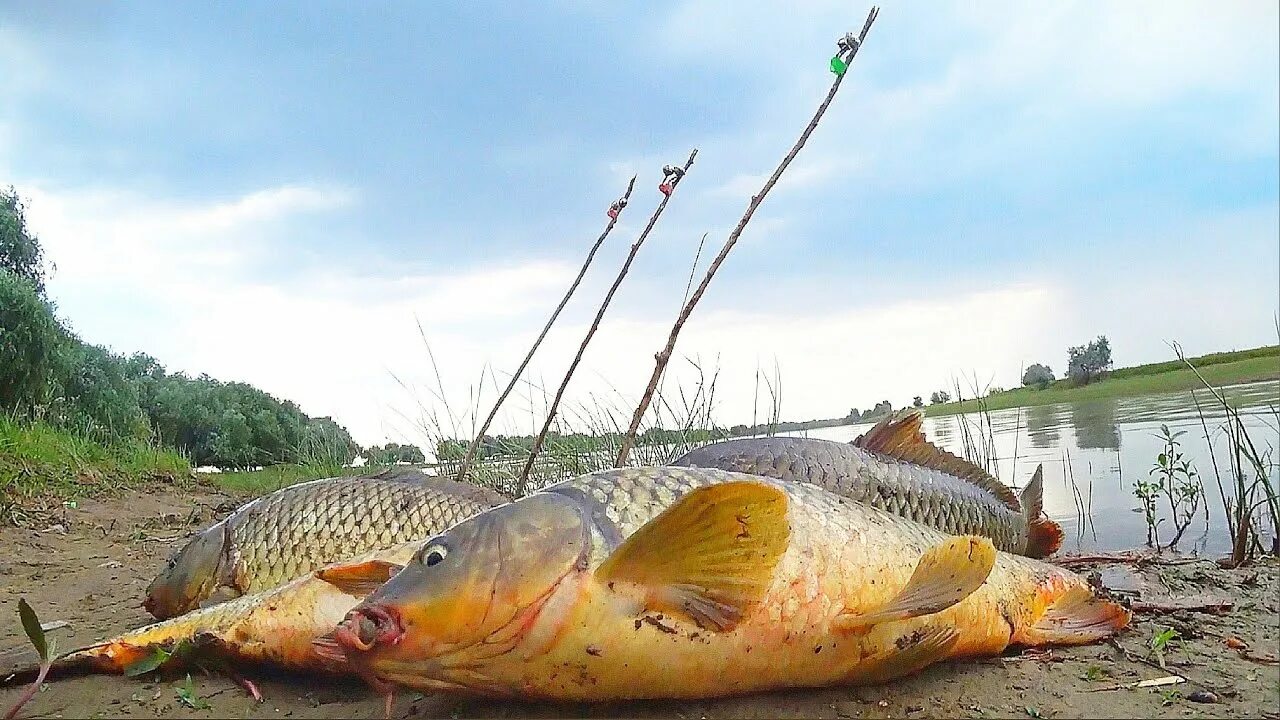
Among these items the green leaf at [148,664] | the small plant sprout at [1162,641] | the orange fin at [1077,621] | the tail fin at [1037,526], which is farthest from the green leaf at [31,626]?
the tail fin at [1037,526]

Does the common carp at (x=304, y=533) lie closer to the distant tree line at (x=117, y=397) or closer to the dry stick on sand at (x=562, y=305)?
the dry stick on sand at (x=562, y=305)

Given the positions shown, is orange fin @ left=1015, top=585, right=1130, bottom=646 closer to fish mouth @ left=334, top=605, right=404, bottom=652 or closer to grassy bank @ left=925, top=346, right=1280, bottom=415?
fish mouth @ left=334, top=605, right=404, bottom=652

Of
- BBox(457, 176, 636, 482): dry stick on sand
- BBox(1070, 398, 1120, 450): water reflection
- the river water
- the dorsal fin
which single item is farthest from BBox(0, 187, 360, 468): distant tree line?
BBox(1070, 398, 1120, 450): water reflection

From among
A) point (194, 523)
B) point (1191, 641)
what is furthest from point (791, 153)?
point (194, 523)

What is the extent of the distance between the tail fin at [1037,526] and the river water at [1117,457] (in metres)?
0.96

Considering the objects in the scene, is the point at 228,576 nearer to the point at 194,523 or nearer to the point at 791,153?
the point at 791,153

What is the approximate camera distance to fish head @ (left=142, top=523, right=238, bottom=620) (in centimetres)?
377

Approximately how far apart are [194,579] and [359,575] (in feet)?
5.49

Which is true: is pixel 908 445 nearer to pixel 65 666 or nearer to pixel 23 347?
pixel 65 666

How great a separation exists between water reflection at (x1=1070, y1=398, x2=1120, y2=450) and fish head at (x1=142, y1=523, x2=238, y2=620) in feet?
32.8

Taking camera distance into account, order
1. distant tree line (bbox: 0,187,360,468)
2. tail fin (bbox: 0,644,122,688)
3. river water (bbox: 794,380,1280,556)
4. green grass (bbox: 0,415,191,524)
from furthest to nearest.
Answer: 1. distant tree line (bbox: 0,187,360,468)
2. green grass (bbox: 0,415,191,524)
3. river water (bbox: 794,380,1280,556)
4. tail fin (bbox: 0,644,122,688)

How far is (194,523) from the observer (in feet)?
24.5

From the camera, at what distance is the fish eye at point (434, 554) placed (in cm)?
187

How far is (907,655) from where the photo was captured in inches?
84.9
